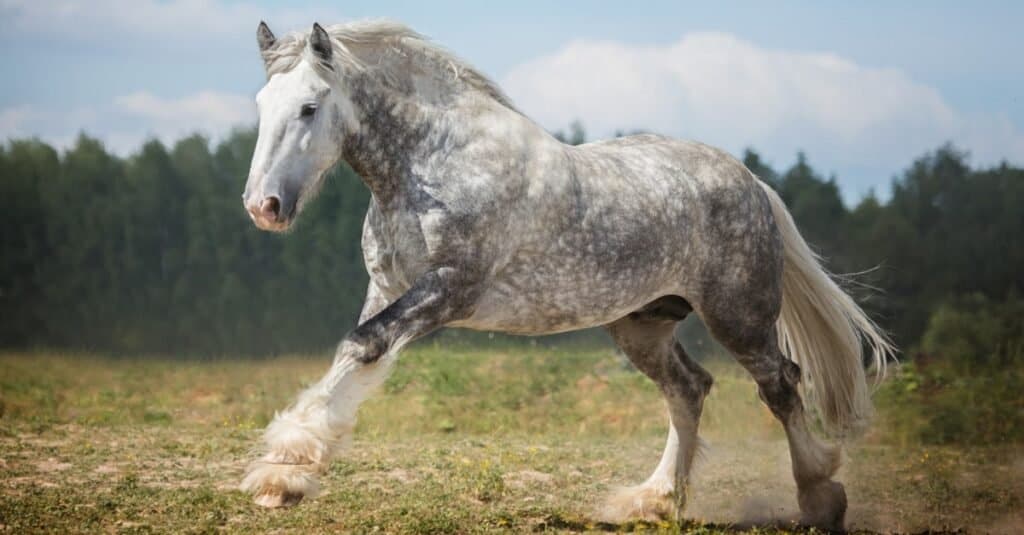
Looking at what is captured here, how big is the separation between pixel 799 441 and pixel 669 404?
2.45 feet

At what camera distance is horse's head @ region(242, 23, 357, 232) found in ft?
14.6

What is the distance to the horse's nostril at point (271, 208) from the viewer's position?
4.38 meters

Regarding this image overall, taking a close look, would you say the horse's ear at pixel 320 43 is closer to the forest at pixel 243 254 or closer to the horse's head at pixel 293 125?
the horse's head at pixel 293 125

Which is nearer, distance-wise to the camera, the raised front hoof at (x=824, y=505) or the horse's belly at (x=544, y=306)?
the horse's belly at (x=544, y=306)

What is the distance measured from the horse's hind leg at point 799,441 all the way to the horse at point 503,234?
0.4 inches

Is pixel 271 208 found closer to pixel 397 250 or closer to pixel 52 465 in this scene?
pixel 397 250

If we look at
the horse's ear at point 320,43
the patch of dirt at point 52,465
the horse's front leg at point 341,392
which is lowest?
Result: the patch of dirt at point 52,465

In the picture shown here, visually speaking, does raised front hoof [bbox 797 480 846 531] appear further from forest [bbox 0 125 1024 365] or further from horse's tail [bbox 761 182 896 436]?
forest [bbox 0 125 1024 365]

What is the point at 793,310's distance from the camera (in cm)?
664

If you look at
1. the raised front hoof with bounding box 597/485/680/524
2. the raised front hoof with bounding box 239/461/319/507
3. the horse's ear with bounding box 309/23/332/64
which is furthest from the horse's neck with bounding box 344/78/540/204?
the raised front hoof with bounding box 597/485/680/524

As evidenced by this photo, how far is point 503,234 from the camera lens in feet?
16.5

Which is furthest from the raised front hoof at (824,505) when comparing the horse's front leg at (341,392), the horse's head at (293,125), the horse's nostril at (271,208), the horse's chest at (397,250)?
the horse's nostril at (271,208)

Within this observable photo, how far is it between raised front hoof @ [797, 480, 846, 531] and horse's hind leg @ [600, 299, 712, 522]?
0.68 metres

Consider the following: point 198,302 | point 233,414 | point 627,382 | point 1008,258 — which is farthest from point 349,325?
point 1008,258
